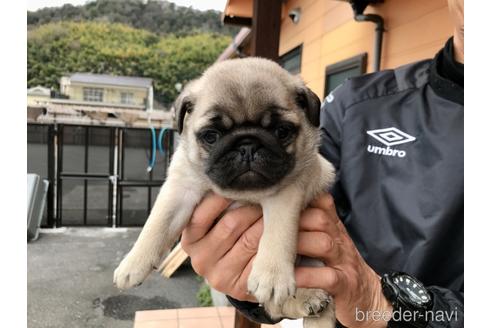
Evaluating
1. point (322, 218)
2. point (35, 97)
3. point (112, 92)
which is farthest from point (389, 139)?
point (112, 92)

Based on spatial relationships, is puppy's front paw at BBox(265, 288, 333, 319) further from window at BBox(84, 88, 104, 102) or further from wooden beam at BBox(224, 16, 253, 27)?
window at BBox(84, 88, 104, 102)

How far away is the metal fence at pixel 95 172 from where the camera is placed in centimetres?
984

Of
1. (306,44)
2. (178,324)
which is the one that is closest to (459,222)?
(178,324)

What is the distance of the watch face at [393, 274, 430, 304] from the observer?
1888 mm

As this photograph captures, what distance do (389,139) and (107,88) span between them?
4110 cm

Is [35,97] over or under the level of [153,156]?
over

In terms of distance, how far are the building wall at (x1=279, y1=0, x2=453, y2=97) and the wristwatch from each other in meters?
2.62

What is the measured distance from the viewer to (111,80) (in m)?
40.6

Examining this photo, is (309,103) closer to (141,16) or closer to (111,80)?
(141,16)

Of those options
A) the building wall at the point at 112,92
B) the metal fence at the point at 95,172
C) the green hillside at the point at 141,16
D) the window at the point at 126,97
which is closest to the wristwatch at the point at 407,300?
the metal fence at the point at 95,172

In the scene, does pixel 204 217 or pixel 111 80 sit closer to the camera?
pixel 204 217

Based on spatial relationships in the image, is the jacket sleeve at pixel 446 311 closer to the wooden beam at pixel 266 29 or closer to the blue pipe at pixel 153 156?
the wooden beam at pixel 266 29

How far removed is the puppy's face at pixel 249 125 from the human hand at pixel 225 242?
140 millimetres
